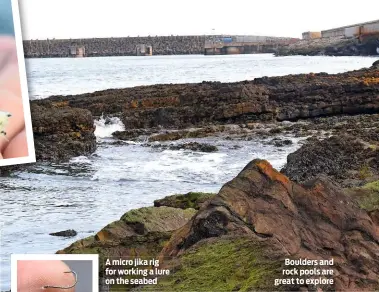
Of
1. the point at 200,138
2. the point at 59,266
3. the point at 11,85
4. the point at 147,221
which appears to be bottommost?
the point at 200,138

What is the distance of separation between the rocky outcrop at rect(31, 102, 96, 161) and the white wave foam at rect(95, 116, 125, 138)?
2.84 meters

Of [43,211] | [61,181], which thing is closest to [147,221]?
[43,211]

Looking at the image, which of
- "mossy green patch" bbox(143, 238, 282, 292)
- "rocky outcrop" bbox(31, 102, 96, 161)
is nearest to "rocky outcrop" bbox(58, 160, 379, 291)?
"mossy green patch" bbox(143, 238, 282, 292)

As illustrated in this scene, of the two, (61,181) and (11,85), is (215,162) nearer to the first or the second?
(61,181)

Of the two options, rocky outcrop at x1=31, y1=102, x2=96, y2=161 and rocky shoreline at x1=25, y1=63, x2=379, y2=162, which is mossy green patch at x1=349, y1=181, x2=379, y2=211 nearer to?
rocky outcrop at x1=31, y1=102, x2=96, y2=161

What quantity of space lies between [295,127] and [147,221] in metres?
13.3

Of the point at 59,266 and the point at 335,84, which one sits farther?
the point at 335,84

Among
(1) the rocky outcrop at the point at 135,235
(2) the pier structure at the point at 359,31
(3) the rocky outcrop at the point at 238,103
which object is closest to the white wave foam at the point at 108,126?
(3) the rocky outcrop at the point at 238,103

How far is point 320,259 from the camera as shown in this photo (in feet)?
15.6

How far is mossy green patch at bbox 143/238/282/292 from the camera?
4.55 metres

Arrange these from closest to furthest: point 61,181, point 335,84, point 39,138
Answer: point 61,181 < point 39,138 < point 335,84

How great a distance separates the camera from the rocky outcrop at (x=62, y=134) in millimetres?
16016

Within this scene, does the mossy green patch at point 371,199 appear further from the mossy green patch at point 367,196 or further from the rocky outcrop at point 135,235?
the rocky outcrop at point 135,235

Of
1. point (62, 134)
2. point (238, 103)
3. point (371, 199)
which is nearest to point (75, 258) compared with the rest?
point (371, 199)
